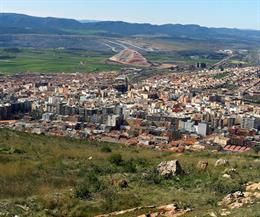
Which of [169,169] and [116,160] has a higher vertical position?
[169,169]

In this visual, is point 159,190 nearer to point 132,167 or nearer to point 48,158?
point 132,167

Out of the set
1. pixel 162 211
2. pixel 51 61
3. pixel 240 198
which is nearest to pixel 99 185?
pixel 162 211

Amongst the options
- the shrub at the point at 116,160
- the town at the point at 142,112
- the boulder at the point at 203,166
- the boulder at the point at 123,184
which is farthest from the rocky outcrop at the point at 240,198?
the town at the point at 142,112

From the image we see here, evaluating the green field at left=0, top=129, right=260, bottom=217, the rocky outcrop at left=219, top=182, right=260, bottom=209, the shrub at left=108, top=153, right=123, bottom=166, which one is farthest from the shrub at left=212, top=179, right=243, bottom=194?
the shrub at left=108, top=153, right=123, bottom=166

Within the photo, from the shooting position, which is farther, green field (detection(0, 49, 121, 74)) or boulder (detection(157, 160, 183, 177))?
green field (detection(0, 49, 121, 74))

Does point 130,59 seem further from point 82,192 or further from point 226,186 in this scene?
point 82,192

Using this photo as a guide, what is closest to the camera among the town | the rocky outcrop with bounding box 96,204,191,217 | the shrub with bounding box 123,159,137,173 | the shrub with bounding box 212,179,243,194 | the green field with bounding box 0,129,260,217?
the rocky outcrop with bounding box 96,204,191,217

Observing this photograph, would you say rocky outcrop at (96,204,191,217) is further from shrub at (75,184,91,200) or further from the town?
the town
